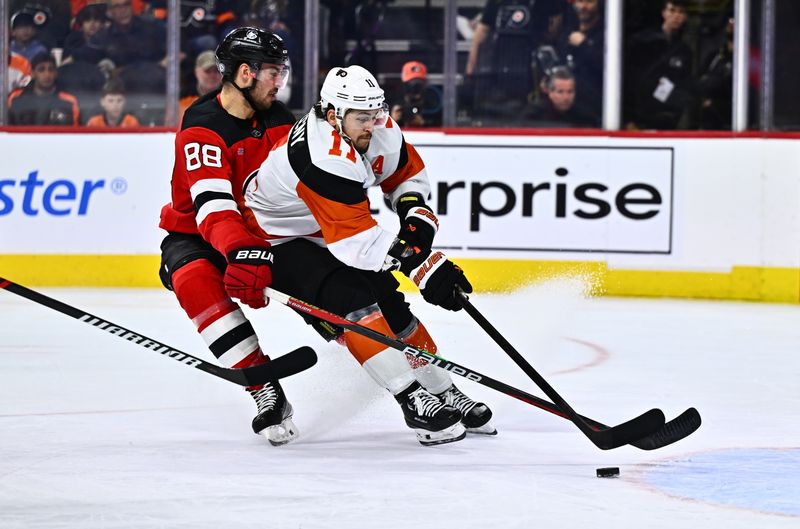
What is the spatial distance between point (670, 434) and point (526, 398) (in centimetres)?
35

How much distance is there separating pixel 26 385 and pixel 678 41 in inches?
164

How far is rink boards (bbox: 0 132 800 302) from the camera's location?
6375mm

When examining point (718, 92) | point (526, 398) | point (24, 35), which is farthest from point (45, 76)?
point (526, 398)

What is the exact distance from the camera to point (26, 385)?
3.96 m

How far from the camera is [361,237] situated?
3.02 m

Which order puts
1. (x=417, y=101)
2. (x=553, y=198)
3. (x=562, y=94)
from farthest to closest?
(x=417, y=101), (x=562, y=94), (x=553, y=198)

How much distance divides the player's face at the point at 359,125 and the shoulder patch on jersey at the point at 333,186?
0.13m

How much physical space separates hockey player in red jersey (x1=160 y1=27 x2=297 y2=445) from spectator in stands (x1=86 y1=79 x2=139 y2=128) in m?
3.59

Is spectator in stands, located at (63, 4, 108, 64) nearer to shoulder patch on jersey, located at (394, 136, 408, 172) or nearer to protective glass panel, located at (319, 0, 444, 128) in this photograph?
protective glass panel, located at (319, 0, 444, 128)

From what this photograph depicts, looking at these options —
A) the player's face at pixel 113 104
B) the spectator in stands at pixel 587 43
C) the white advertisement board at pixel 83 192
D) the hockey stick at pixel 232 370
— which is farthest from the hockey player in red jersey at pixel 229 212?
the player's face at pixel 113 104

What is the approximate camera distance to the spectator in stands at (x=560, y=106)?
22.2 ft

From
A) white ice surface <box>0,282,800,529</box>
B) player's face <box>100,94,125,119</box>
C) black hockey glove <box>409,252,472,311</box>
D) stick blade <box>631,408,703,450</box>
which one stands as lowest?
white ice surface <box>0,282,800,529</box>

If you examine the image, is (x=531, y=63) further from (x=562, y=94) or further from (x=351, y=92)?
(x=351, y=92)

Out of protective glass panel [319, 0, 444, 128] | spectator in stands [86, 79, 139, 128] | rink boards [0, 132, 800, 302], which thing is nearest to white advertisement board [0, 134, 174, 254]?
rink boards [0, 132, 800, 302]
